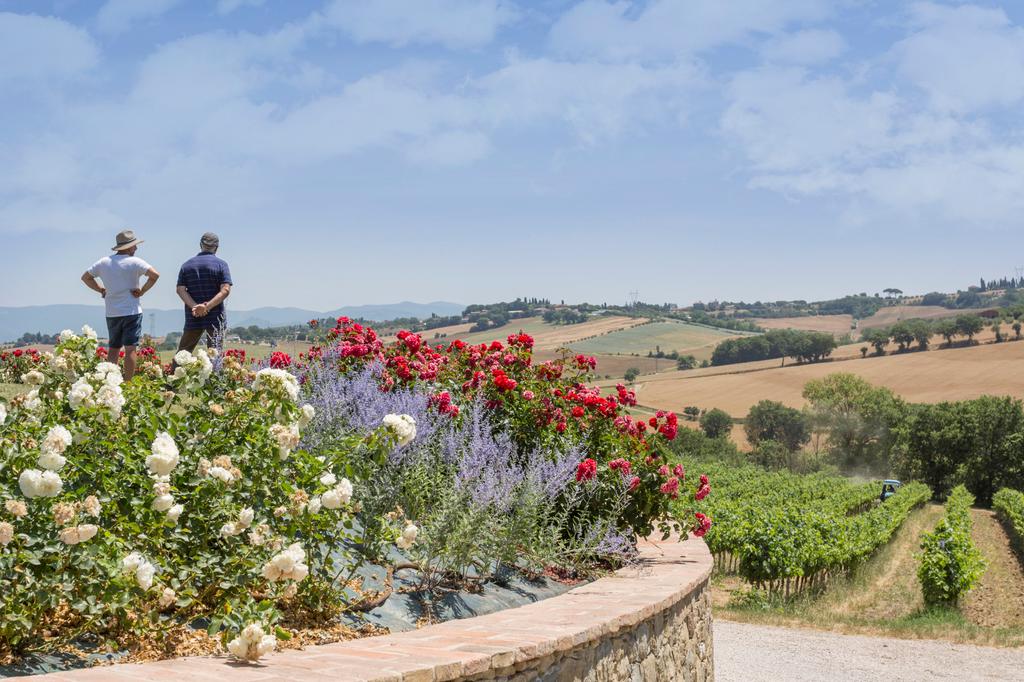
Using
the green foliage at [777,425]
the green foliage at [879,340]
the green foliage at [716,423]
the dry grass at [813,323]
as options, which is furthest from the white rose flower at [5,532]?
the dry grass at [813,323]

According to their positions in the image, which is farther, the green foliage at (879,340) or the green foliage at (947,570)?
the green foliage at (879,340)

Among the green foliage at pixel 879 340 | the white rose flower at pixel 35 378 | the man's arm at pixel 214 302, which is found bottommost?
the green foliage at pixel 879 340

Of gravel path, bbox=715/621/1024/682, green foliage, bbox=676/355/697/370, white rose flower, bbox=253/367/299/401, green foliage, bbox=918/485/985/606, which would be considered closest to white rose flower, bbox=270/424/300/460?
white rose flower, bbox=253/367/299/401

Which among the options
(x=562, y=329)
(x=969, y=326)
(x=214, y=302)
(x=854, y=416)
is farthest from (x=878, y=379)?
(x=214, y=302)

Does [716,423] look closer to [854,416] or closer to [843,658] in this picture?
[854,416]

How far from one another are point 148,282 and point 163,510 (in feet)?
15.5

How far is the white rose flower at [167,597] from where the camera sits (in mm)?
2859

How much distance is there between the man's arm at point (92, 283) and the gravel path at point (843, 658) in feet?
22.6

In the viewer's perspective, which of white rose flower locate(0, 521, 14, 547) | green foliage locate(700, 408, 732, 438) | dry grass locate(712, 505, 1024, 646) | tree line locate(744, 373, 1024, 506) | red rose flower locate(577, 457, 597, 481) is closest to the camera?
white rose flower locate(0, 521, 14, 547)

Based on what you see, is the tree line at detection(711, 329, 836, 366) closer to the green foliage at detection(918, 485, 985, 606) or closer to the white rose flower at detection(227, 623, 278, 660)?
the green foliage at detection(918, 485, 985, 606)

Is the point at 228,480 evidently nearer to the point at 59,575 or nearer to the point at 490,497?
the point at 59,575

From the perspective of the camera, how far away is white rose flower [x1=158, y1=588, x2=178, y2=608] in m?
2.86

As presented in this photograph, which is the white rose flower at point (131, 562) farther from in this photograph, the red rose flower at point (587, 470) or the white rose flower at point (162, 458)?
the red rose flower at point (587, 470)

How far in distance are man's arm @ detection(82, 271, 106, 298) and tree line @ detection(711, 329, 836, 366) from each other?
316 ft
